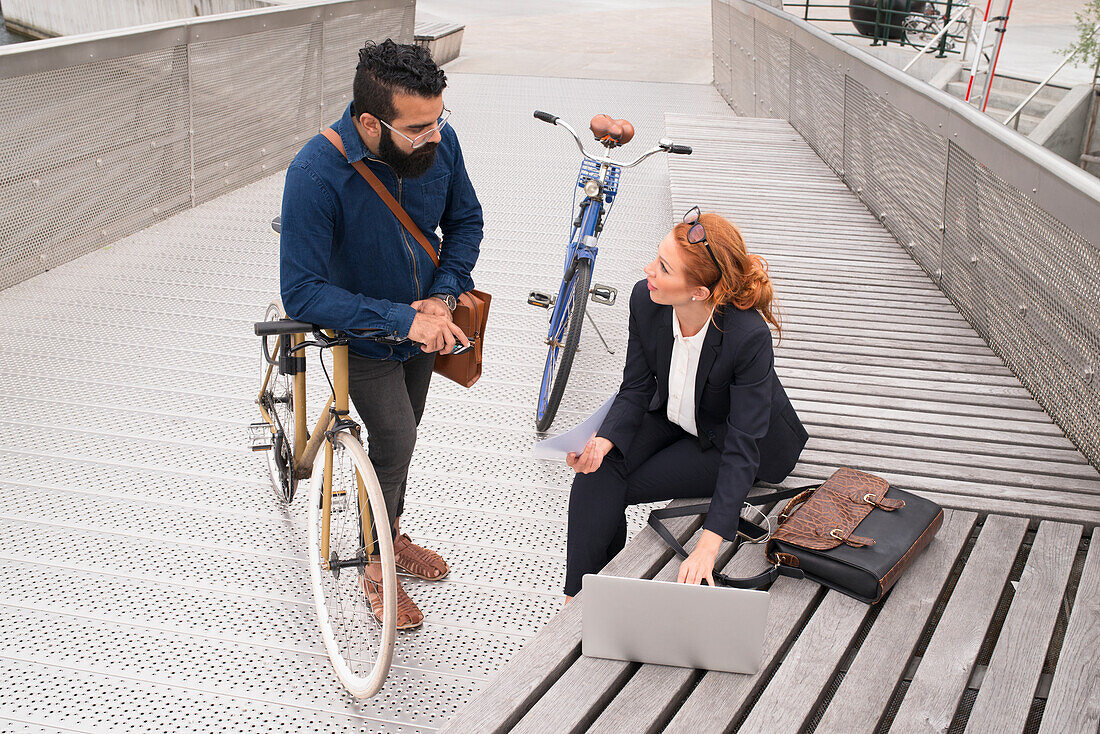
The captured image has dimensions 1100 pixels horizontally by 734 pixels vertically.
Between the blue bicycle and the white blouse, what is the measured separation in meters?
1.17

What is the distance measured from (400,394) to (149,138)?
4.71 metres

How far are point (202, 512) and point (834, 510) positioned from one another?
2489 mm

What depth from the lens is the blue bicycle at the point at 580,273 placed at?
430 centimetres

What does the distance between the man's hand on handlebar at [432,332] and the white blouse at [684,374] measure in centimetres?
70

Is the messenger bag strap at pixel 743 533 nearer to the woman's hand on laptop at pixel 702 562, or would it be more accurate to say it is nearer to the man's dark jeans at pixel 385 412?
the woman's hand on laptop at pixel 702 562

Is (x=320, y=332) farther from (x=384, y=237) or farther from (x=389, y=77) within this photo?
(x=389, y=77)

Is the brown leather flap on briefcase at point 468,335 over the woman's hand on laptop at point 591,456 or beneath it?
over

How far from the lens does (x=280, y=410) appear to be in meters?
3.66

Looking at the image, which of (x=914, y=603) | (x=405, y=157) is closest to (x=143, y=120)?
(x=405, y=157)

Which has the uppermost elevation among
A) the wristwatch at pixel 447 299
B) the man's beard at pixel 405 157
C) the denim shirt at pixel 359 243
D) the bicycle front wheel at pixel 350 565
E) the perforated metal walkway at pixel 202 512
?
the man's beard at pixel 405 157

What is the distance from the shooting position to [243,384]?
193 inches

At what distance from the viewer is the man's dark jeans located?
9.64 ft

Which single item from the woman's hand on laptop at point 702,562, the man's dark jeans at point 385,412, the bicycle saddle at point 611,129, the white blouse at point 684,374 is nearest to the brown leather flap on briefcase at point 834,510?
the woman's hand on laptop at point 702,562

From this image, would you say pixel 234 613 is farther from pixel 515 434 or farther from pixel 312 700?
pixel 515 434
